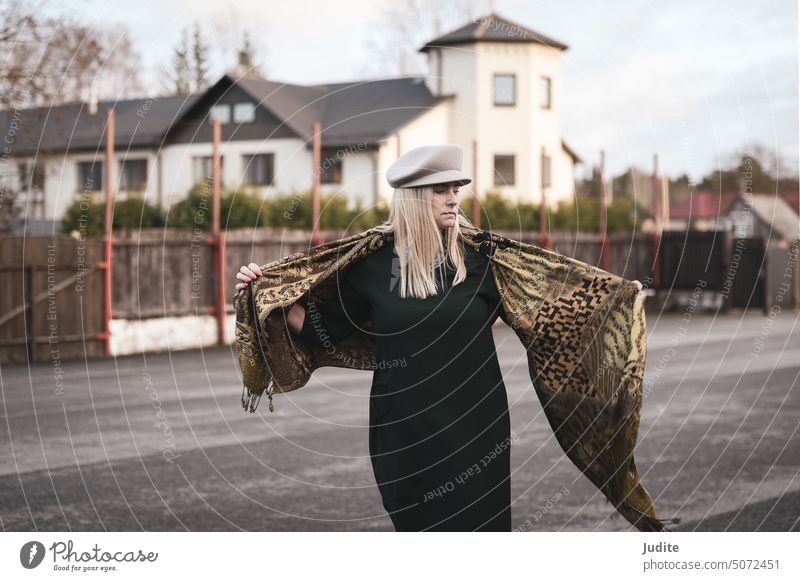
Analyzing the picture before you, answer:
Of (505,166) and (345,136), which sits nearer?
(345,136)

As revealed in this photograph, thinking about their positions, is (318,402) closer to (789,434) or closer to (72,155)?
(789,434)

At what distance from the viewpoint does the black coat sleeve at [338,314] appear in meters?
4.72

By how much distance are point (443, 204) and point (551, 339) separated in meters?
0.82

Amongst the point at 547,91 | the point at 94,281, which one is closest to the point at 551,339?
the point at 94,281

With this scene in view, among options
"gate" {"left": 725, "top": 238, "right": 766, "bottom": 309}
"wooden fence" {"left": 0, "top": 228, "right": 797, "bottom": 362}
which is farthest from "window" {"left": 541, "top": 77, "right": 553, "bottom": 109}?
"gate" {"left": 725, "top": 238, "right": 766, "bottom": 309}

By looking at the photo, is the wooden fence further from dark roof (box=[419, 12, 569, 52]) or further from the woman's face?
the woman's face

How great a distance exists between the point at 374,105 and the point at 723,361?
91.7 ft

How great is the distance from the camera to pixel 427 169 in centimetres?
441

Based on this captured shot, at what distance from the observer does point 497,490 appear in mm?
4504

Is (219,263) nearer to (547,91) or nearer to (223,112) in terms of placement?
(547,91)

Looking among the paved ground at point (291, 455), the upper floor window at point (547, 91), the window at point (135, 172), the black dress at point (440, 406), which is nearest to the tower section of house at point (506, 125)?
the upper floor window at point (547, 91)

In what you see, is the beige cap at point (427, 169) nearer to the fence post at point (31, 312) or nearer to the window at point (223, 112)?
the fence post at point (31, 312)

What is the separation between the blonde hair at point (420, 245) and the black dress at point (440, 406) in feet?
0.15

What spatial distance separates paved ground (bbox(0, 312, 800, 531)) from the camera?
24.2ft
